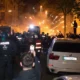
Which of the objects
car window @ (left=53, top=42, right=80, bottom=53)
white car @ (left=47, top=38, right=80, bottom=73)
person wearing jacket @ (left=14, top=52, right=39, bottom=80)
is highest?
person wearing jacket @ (left=14, top=52, right=39, bottom=80)

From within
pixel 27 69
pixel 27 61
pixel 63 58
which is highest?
pixel 27 61

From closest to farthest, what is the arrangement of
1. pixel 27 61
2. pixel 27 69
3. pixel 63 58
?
pixel 27 69 → pixel 27 61 → pixel 63 58

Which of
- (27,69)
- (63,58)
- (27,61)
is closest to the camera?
(27,69)

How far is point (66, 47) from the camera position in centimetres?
1548

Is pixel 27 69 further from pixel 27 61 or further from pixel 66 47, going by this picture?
pixel 66 47

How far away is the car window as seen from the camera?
15356 millimetres

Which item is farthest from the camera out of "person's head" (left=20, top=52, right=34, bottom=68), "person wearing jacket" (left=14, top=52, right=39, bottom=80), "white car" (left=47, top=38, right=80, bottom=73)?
A: "white car" (left=47, top=38, right=80, bottom=73)

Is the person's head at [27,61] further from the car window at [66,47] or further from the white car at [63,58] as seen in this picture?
the car window at [66,47]

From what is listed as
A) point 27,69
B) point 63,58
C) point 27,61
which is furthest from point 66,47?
point 27,69

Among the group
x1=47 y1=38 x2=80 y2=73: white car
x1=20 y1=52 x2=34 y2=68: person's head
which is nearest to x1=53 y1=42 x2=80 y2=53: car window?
x1=47 y1=38 x2=80 y2=73: white car

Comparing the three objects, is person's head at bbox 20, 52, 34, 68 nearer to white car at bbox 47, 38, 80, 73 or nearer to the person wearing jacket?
the person wearing jacket

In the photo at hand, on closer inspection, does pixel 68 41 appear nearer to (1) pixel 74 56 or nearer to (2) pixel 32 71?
(1) pixel 74 56

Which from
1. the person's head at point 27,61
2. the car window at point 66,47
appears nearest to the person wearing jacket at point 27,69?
the person's head at point 27,61

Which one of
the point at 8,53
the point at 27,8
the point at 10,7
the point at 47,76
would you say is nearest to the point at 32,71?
the point at 8,53
